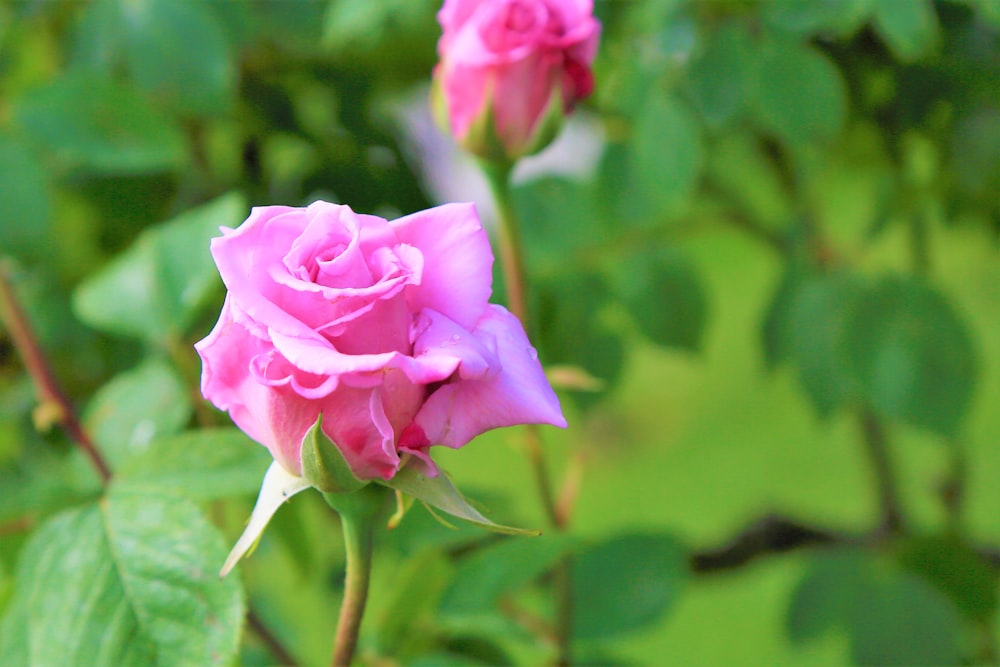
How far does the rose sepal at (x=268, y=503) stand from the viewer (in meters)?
0.27

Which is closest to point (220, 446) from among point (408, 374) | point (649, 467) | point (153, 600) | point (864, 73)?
point (153, 600)

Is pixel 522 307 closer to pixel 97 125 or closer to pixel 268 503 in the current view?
pixel 268 503

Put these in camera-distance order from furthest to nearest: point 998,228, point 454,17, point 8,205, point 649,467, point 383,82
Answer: point 649,467 < point 383,82 < point 998,228 < point 8,205 < point 454,17

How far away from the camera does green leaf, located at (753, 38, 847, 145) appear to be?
0.49m

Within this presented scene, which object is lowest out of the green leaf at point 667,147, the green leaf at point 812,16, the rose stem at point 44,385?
the rose stem at point 44,385

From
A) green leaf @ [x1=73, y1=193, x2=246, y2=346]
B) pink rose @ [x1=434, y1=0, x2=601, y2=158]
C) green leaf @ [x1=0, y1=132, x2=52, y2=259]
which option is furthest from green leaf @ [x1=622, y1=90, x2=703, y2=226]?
green leaf @ [x1=0, y1=132, x2=52, y2=259]

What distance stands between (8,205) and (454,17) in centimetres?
28

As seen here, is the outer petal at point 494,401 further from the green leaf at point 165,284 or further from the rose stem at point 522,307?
the green leaf at point 165,284

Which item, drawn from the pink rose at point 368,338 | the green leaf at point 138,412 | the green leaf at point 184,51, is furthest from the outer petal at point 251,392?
the green leaf at point 184,51

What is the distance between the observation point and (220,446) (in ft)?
1.32

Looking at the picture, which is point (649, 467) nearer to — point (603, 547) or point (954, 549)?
point (954, 549)

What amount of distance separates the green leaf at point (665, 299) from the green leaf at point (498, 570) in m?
0.22

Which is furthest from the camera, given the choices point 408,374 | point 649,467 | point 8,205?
point 649,467

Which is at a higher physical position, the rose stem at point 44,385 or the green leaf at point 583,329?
the rose stem at point 44,385
